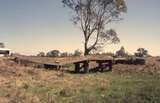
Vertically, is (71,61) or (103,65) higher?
(71,61)

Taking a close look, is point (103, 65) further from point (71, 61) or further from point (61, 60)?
point (61, 60)

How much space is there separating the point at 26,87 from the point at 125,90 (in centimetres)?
557

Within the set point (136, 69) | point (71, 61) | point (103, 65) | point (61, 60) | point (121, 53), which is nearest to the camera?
point (61, 60)

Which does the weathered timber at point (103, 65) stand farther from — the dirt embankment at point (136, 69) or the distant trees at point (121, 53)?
the distant trees at point (121, 53)

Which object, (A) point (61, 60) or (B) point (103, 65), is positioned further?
(B) point (103, 65)

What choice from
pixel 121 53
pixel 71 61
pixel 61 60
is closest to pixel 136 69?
pixel 71 61

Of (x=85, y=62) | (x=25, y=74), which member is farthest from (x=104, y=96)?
(x=85, y=62)

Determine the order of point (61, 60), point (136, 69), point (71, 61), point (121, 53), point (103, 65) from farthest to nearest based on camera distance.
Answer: point (121, 53), point (103, 65), point (136, 69), point (71, 61), point (61, 60)

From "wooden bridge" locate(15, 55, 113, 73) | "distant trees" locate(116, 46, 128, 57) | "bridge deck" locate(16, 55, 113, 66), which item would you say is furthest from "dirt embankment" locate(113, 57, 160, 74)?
"distant trees" locate(116, 46, 128, 57)

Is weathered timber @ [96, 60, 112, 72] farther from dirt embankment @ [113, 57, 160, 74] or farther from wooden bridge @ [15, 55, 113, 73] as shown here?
dirt embankment @ [113, 57, 160, 74]

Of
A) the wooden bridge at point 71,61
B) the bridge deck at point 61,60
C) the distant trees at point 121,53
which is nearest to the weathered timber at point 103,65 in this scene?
the wooden bridge at point 71,61

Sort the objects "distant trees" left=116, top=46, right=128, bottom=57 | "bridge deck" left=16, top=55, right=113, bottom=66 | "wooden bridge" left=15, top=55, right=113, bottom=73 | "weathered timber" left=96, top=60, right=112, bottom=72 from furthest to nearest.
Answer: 1. "distant trees" left=116, top=46, right=128, bottom=57
2. "weathered timber" left=96, top=60, right=112, bottom=72
3. "wooden bridge" left=15, top=55, right=113, bottom=73
4. "bridge deck" left=16, top=55, right=113, bottom=66

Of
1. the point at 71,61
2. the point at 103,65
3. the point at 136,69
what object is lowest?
the point at 136,69

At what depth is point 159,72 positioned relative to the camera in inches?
1085
